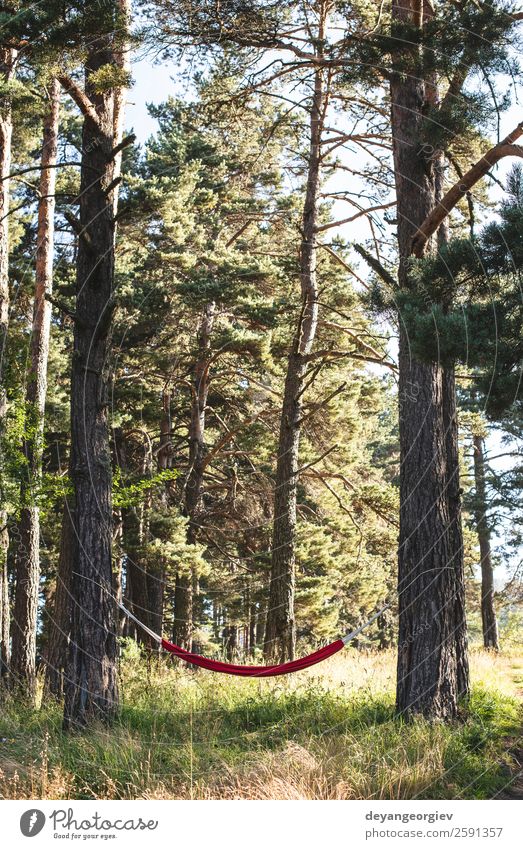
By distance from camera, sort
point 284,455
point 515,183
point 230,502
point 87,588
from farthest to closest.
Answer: point 230,502, point 284,455, point 87,588, point 515,183

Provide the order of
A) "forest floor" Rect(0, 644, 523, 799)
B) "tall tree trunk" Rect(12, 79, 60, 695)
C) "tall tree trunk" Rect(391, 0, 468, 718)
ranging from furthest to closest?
"tall tree trunk" Rect(12, 79, 60, 695), "tall tree trunk" Rect(391, 0, 468, 718), "forest floor" Rect(0, 644, 523, 799)

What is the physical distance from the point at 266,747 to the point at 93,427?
8.04 ft

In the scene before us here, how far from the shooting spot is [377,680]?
7.27 meters

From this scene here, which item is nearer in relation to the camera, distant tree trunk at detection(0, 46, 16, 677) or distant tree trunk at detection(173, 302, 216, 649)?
distant tree trunk at detection(0, 46, 16, 677)

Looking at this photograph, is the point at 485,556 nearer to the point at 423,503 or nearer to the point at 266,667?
the point at 423,503

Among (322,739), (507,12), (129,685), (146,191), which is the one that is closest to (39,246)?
(146,191)

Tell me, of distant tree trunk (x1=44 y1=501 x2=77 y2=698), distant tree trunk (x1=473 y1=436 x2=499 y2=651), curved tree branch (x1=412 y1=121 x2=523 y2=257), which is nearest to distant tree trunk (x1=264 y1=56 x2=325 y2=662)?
distant tree trunk (x1=44 y1=501 x2=77 y2=698)

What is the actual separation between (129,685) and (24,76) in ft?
18.2

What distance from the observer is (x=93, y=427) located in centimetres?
590

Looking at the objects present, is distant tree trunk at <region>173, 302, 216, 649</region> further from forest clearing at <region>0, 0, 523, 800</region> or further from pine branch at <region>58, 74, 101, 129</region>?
pine branch at <region>58, 74, 101, 129</region>

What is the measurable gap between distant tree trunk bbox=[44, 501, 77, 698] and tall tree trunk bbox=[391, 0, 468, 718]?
304cm

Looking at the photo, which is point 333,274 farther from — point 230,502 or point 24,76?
point 24,76

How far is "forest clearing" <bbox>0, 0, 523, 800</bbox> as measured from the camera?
16.0 ft

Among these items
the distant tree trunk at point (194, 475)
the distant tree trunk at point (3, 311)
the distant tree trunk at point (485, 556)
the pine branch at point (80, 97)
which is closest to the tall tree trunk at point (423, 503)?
the pine branch at point (80, 97)
